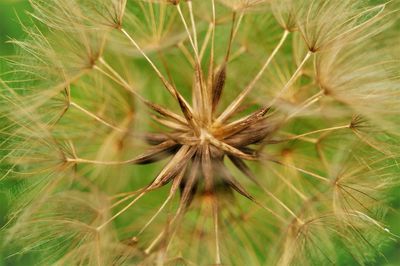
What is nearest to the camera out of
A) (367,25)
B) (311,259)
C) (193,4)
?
(367,25)

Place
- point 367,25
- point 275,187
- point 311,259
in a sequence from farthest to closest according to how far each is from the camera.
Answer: point 275,187, point 311,259, point 367,25

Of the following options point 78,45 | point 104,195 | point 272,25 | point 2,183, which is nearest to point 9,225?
point 2,183

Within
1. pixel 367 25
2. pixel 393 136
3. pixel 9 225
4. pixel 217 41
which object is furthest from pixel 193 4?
pixel 9 225

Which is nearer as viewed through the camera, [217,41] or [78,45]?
[78,45]

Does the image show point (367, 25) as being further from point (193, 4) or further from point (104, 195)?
point (104, 195)

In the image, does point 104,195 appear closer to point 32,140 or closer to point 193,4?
point 32,140

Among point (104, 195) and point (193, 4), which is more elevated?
point (193, 4)

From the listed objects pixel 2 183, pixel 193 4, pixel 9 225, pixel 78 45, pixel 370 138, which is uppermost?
pixel 193 4
